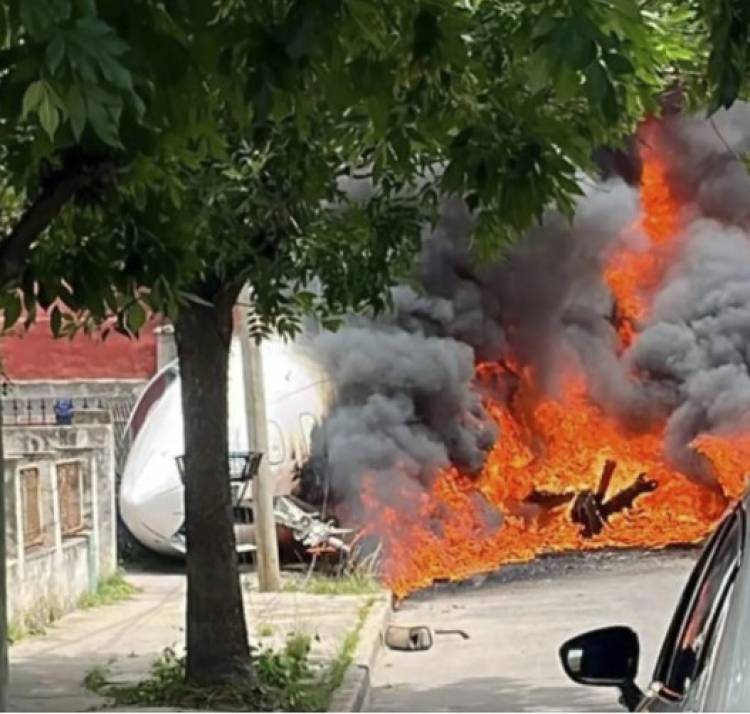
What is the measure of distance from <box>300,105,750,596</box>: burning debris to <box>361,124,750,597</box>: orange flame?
2 cm

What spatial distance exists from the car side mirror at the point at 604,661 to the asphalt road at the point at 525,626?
587 cm

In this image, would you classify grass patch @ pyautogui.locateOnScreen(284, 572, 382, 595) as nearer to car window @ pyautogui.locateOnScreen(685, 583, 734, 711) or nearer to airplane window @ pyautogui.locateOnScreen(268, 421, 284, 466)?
airplane window @ pyautogui.locateOnScreen(268, 421, 284, 466)

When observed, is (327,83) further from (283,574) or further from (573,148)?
(283,574)

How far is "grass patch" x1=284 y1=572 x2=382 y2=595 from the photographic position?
16734mm

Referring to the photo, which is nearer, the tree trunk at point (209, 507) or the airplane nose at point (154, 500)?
the tree trunk at point (209, 507)

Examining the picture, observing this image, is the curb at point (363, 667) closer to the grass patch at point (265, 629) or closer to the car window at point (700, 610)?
the grass patch at point (265, 629)

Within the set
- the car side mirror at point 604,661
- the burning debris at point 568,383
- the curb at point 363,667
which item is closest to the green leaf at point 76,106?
the car side mirror at point 604,661

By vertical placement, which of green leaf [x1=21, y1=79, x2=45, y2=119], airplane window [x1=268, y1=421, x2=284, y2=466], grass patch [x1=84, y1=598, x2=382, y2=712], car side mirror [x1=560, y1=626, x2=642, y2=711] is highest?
green leaf [x1=21, y1=79, x2=45, y2=119]

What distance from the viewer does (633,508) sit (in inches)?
821

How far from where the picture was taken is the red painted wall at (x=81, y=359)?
2169 cm

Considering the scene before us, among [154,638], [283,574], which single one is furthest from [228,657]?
[283,574]

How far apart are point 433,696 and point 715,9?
779cm

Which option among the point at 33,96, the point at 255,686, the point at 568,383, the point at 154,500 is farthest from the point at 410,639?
the point at 33,96

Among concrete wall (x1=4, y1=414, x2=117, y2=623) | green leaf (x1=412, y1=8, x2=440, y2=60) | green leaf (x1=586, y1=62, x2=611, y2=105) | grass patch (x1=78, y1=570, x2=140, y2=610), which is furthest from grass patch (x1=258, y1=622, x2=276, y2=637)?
green leaf (x1=586, y1=62, x2=611, y2=105)
